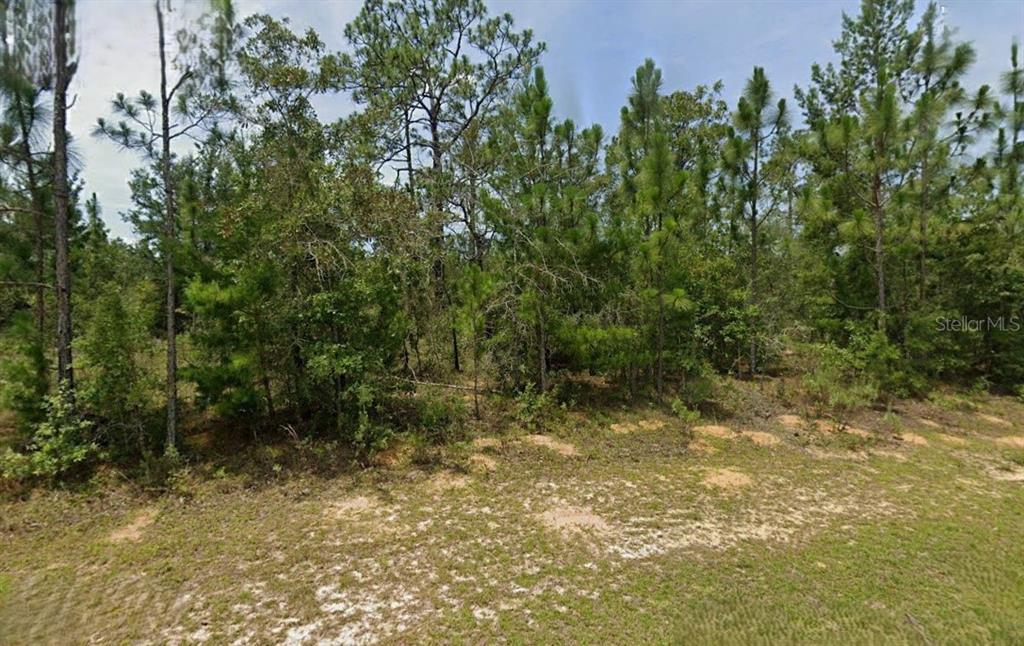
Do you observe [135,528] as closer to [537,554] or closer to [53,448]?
[53,448]

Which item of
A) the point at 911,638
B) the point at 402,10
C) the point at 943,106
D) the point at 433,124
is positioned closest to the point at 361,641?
the point at 911,638

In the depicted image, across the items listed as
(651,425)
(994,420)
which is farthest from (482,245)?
(994,420)

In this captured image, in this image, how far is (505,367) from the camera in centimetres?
892

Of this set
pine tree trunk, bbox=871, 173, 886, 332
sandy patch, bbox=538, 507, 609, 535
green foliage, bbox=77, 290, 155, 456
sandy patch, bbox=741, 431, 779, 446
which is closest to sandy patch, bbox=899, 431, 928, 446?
sandy patch, bbox=741, 431, 779, 446

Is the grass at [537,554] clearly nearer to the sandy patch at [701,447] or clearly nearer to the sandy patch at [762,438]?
the sandy patch at [701,447]

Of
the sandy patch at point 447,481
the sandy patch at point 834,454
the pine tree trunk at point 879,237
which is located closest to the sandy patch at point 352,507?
the sandy patch at point 447,481

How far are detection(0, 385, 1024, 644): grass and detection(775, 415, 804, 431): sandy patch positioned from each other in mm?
1484

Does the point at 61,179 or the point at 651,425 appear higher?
the point at 61,179

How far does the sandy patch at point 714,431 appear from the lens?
8.28m

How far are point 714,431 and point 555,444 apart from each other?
304 cm

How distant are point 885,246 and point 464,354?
9669 mm

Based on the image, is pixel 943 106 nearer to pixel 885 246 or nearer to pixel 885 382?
pixel 885 246

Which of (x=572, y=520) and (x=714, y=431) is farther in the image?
(x=714, y=431)

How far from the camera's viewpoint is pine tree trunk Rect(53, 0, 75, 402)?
18.9 ft
